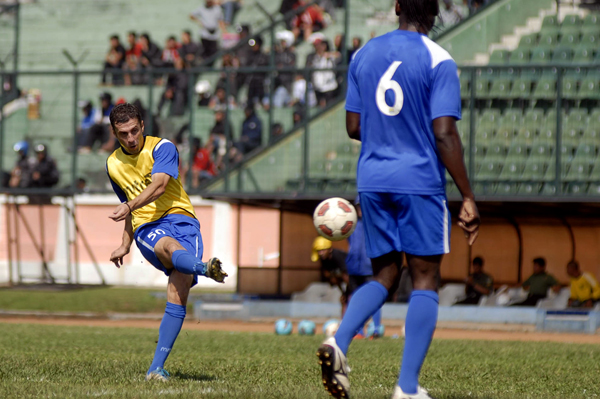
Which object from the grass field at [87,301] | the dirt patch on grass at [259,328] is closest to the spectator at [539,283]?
the dirt patch on grass at [259,328]

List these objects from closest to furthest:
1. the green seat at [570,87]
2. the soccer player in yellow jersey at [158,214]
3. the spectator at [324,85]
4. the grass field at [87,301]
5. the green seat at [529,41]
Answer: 1. the soccer player in yellow jersey at [158,214]
2. the green seat at [570,87]
3. the spectator at [324,85]
4. the green seat at [529,41]
5. the grass field at [87,301]

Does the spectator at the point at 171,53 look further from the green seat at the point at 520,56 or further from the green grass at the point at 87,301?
the green seat at the point at 520,56

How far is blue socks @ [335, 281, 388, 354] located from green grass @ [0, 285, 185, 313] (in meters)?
14.9

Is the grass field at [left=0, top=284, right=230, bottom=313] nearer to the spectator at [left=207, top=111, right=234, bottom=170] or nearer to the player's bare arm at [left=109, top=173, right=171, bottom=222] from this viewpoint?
the spectator at [left=207, top=111, right=234, bottom=170]

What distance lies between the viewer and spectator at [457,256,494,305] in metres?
18.4

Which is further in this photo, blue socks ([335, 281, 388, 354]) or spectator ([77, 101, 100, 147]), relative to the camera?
spectator ([77, 101, 100, 147])

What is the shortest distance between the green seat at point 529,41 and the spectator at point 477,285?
4586 millimetres

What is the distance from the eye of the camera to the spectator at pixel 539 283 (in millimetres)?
18047

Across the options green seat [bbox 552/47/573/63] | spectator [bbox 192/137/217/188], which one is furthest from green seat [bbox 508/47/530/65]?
spectator [bbox 192/137/217/188]

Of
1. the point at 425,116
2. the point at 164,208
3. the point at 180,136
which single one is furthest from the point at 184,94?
the point at 425,116

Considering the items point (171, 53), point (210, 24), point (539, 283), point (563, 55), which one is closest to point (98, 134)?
point (171, 53)

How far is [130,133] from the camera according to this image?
655cm

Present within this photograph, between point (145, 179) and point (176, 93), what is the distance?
40.6 ft

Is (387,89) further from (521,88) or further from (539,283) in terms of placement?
(539,283)
